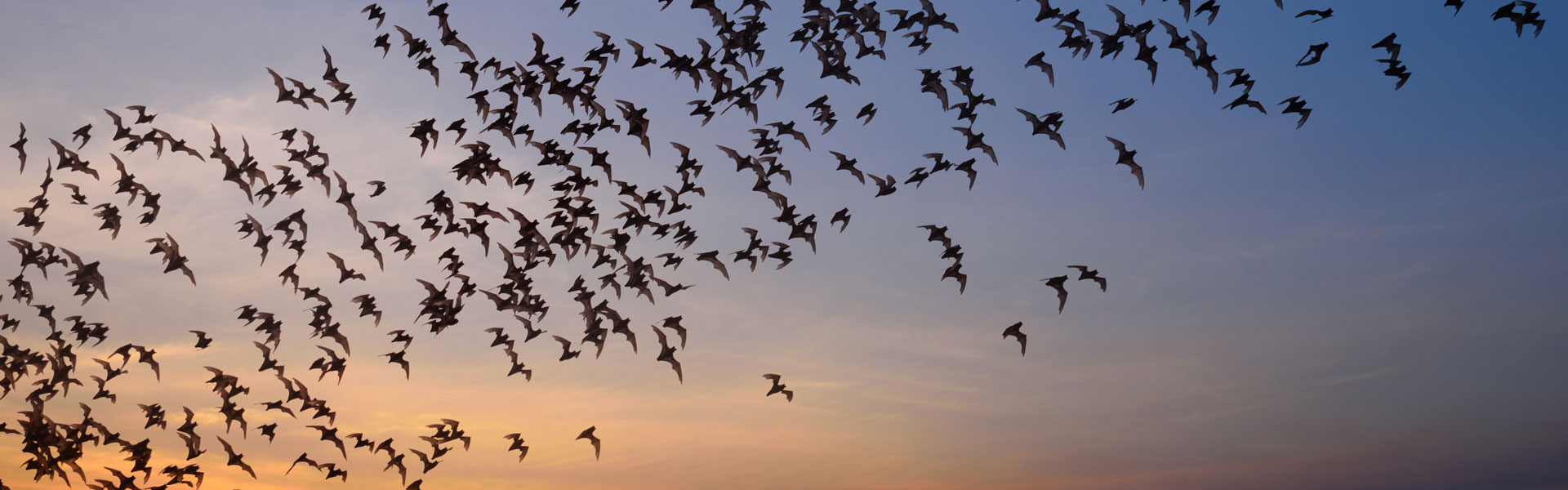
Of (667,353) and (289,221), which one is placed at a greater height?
(289,221)

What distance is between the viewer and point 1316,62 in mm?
41812

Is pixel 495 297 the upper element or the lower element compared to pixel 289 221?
lower

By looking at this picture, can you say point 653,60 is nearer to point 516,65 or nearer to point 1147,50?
point 516,65

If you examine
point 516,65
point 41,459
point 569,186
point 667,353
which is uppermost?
point 516,65

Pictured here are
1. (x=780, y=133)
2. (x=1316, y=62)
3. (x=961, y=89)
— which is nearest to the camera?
(x=1316, y=62)

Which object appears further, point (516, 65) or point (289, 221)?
point (289, 221)

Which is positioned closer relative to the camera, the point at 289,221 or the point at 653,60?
the point at 653,60

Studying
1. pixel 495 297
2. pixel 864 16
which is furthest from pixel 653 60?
pixel 495 297

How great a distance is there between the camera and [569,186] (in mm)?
46062

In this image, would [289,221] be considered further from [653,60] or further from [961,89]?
[961,89]

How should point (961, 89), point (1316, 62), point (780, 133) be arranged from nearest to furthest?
point (1316, 62), point (961, 89), point (780, 133)

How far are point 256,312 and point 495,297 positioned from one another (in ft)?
36.5

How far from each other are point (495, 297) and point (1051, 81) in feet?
83.0

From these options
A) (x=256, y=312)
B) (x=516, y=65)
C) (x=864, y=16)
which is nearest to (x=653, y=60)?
(x=516, y=65)
